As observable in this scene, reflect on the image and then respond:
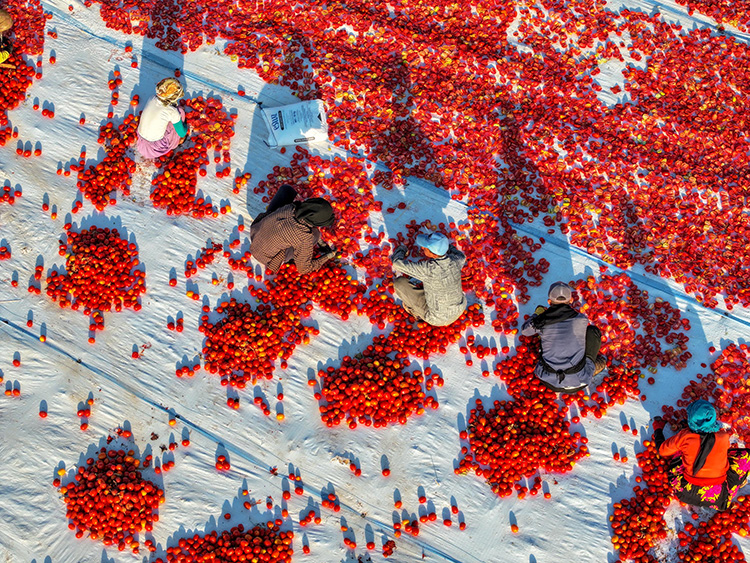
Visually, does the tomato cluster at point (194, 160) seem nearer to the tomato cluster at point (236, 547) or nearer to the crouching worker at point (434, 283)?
the crouching worker at point (434, 283)

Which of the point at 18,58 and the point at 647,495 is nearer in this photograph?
the point at 647,495

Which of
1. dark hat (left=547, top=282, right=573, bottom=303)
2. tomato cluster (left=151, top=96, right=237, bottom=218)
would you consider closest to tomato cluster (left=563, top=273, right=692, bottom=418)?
dark hat (left=547, top=282, right=573, bottom=303)

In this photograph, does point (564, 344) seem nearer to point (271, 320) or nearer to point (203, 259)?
point (271, 320)

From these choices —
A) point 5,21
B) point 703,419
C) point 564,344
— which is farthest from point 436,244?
point 5,21

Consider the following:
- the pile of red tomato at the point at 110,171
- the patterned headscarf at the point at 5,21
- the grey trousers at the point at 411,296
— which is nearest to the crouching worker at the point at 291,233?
the grey trousers at the point at 411,296

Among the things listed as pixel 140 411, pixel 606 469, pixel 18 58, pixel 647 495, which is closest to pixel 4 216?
pixel 18 58

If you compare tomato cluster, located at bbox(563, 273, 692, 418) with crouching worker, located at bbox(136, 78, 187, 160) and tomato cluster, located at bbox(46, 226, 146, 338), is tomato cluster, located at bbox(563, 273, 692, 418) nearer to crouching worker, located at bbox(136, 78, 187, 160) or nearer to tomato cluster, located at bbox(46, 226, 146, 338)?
crouching worker, located at bbox(136, 78, 187, 160)

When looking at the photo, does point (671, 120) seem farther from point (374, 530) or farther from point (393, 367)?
point (374, 530)
